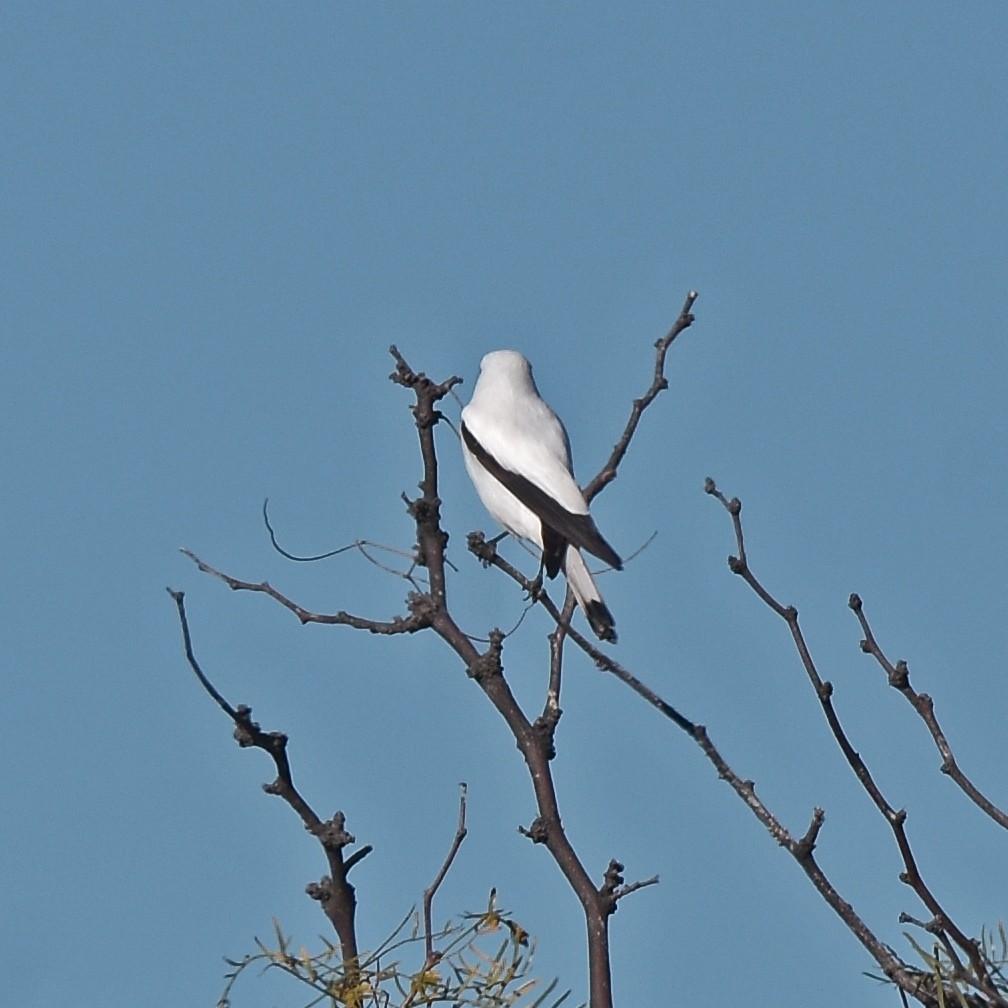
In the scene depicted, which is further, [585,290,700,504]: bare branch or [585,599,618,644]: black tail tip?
[585,599,618,644]: black tail tip

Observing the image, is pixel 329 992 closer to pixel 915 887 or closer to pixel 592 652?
pixel 592 652

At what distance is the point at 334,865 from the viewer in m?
3.13

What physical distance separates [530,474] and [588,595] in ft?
2.86

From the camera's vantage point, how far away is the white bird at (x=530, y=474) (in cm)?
588

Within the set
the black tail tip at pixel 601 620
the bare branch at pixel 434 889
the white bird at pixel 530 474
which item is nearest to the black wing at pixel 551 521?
the white bird at pixel 530 474

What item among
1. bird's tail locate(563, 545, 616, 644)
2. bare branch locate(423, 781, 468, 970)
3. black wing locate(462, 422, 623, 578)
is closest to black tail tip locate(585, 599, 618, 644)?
bird's tail locate(563, 545, 616, 644)

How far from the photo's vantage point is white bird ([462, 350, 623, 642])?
19.3ft

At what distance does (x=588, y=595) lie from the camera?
5.88 metres

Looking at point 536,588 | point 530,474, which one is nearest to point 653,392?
point 536,588

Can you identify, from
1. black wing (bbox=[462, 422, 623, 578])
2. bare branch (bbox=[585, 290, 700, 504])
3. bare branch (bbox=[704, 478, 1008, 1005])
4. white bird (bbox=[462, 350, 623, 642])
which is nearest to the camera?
bare branch (bbox=[704, 478, 1008, 1005])

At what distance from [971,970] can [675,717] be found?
0.66 metres

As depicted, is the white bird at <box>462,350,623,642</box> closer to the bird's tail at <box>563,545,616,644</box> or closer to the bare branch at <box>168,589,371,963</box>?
the bird's tail at <box>563,545,616,644</box>

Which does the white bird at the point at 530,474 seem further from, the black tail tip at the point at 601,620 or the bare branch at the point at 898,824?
the bare branch at the point at 898,824

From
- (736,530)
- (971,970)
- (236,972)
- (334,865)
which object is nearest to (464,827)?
(334,865)
